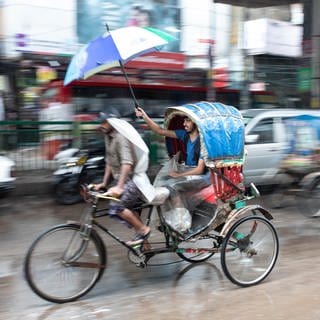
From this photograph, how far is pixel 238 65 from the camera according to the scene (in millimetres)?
20109

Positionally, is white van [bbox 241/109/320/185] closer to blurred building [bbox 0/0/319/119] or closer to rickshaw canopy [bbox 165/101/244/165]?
blurred building [bbox 0/0/319/119]

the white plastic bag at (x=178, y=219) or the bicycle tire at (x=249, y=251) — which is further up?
the white plastic bag at (x=178, y=219)

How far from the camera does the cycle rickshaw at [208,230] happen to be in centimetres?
460

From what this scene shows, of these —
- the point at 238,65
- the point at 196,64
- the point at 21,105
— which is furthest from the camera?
the point at 238,65

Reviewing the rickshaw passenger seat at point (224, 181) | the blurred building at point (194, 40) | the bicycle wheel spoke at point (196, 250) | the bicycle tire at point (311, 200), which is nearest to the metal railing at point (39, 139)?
the blurred building at point (194, 40)

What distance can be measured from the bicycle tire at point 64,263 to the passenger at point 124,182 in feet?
1.16

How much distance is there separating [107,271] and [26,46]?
1240 centimetres

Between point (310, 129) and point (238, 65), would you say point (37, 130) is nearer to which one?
point (310, 129)

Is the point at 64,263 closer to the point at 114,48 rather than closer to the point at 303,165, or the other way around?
the point at 114,48

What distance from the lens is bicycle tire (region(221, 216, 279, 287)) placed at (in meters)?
4.96

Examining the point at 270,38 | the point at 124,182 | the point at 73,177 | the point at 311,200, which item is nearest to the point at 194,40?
the point at 270,38

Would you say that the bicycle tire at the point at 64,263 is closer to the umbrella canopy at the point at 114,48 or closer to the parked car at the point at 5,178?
the umbrella canopy at the point at 114,48

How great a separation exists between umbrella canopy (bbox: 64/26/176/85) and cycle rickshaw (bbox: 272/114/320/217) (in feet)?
13.1

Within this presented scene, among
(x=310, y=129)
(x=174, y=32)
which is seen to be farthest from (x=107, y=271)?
(x=174, y=32)
